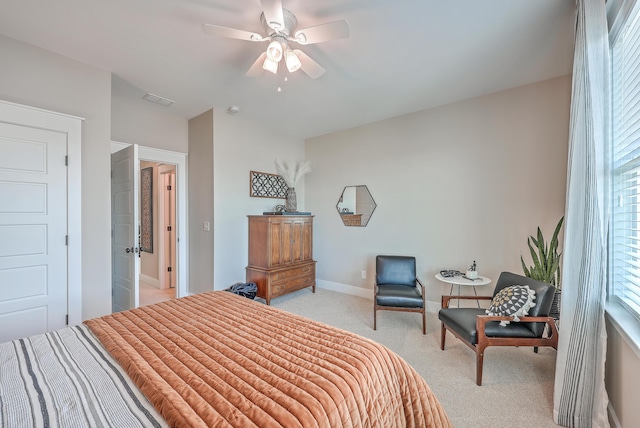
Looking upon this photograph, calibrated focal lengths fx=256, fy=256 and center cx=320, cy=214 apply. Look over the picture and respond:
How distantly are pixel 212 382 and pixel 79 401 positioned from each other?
17.6 inches

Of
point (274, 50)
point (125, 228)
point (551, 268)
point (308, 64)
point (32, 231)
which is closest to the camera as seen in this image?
point (274, 50)

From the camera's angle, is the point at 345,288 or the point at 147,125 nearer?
the point at 147,125

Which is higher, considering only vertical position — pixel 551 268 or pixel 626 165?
pixel 626 165

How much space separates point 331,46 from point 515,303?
104 inches

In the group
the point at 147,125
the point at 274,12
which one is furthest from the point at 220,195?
the point at 274,12

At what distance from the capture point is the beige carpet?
1.72 m

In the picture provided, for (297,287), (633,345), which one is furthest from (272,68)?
(297,287)

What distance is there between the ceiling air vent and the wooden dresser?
1.84m

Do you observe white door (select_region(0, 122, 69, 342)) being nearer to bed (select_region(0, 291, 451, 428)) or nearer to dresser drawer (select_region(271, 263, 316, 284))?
bed (select_region(0, 291, 451, 428))

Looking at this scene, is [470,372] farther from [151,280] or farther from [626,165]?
[151,280]

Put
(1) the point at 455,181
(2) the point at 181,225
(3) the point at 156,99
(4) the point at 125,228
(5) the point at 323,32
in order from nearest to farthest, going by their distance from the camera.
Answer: (5) the point at 323,32 < (4) the point at 125,228 < (3) the point at 156,99 < (1) the point at 455,181 < (2) the point at 181,225

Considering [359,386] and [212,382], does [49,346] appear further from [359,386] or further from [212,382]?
[359,386]

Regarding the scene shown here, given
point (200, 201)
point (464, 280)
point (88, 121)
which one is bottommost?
point (464, 280)

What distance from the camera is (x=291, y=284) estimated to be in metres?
3.95
